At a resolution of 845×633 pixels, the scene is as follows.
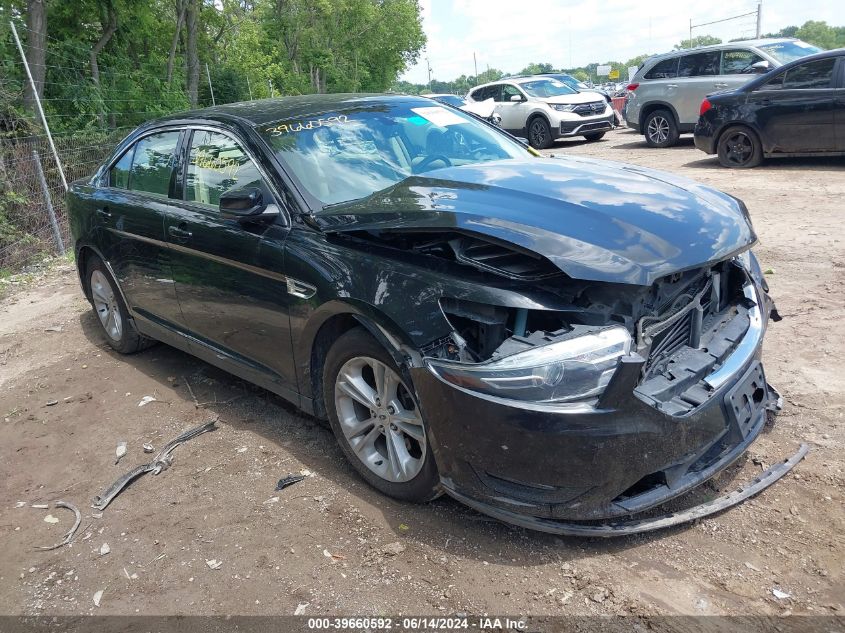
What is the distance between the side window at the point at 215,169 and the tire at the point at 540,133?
45.9 feet

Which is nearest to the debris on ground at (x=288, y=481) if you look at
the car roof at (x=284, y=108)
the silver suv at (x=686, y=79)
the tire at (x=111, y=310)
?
the car roof at (x=284, y=108)

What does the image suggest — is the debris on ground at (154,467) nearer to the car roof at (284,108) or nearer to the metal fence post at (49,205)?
the car roof at (284,108)

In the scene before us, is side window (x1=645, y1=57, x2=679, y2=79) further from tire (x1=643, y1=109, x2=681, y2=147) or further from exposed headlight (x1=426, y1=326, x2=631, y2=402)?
exposed headlight (x1=426, y1=326, x2=631, y2=402)

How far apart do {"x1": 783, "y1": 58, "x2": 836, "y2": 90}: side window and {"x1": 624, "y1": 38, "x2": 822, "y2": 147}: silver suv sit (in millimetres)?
2332

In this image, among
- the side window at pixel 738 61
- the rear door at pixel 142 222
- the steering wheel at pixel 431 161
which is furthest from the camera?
the side window at pixel 738 61

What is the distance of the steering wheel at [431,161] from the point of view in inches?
160

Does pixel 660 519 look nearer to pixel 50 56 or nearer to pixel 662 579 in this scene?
pixel 662 579

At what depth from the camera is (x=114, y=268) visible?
5.21 metres

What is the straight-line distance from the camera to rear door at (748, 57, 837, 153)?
1000cm

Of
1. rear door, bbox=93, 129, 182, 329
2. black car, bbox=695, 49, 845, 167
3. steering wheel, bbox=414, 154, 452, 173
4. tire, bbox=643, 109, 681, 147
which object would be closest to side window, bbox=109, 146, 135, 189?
rear door, bbox=93, 129, 182, 329

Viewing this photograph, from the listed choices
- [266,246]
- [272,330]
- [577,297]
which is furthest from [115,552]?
[577,297]

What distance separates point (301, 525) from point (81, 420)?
223cm

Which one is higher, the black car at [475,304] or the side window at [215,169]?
the side window at [215,169]

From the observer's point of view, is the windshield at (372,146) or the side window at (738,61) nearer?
the windshield at (372,146)
